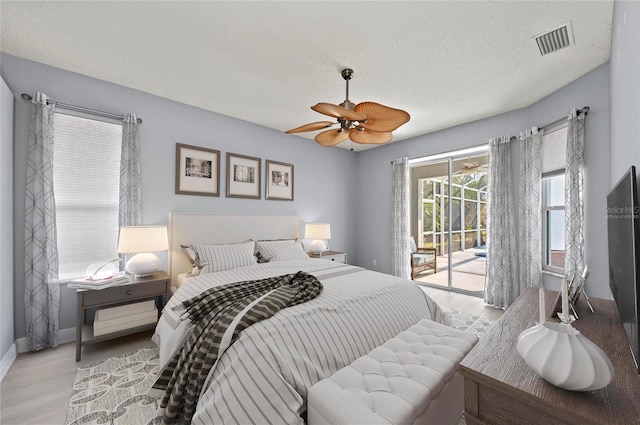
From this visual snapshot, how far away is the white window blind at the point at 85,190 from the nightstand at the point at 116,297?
562mm

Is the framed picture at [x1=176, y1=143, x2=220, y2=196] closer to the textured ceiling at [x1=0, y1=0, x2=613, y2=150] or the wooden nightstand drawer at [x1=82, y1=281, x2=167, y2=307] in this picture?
the textured ceiling at [x1=0, y1=0, x2=613, y2=150]

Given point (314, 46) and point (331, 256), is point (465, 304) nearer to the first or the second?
point (331, 256)

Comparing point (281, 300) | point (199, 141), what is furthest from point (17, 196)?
point (281, 300)

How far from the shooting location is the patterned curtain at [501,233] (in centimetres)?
348

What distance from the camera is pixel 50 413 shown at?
164 centimetres

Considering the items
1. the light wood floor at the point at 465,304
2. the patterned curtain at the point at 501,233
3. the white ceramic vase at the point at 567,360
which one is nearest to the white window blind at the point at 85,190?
the white ceramic vase at the point at 567,360

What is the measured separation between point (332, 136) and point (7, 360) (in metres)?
3.35

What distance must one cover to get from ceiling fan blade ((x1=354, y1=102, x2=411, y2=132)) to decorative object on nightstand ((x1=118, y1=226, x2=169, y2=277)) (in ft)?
7.64

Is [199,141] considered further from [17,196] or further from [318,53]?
[318,53]

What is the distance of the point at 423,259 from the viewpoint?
483cm

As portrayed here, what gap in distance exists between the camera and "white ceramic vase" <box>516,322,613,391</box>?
766mm

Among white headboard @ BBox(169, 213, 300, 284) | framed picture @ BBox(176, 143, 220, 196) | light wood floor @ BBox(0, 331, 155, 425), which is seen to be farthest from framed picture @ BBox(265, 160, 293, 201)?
light wood floor @ BBox(0, 331, 155, 425)

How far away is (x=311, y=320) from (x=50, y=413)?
1782 mm

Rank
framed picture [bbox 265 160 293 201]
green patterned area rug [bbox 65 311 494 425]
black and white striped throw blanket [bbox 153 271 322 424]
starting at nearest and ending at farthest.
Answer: black and white striped throw blanket [bbox 153 271 322 424] → green patterned area rug [bbox 65 311 494 425] → framed picture [bbox 265 160 293 201]
